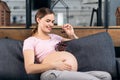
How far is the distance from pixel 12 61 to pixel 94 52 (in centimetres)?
77

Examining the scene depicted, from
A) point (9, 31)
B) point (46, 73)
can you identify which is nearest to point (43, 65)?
point (46, 73)

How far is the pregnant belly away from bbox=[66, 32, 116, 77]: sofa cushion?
0.24 meters

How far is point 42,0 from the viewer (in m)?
4.98

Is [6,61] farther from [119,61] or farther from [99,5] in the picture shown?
Result: [99,5]

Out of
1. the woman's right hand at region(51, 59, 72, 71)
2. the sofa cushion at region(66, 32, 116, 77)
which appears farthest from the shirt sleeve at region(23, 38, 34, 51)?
the sofa cushion at region(66, 32, 116, 77)

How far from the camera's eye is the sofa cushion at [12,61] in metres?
3.88

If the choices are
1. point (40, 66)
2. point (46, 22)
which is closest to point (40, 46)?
point (46, 22)

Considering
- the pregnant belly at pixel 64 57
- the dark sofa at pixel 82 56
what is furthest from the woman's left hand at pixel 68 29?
the pregnant belly at pixel 64 57

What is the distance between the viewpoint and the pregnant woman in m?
3.46

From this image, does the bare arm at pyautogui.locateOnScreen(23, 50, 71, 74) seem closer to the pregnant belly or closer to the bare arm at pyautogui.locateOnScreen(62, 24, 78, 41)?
the pregnant belly

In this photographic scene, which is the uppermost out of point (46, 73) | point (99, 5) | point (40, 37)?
point (99, 5)

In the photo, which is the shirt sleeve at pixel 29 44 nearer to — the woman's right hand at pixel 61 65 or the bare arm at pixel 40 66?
the bare arm at pixel 40 66

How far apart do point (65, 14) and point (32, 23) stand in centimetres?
83

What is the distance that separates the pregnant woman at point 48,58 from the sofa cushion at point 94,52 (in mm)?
168
